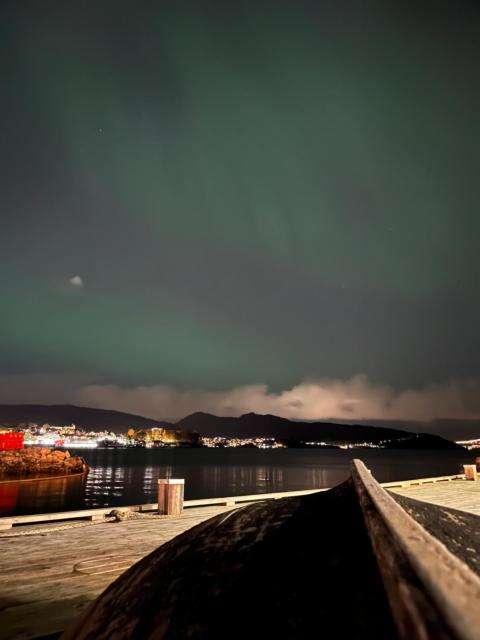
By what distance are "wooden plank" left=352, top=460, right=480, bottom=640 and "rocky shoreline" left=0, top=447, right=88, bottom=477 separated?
83083 mm

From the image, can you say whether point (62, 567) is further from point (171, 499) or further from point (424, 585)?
point (424, 585)

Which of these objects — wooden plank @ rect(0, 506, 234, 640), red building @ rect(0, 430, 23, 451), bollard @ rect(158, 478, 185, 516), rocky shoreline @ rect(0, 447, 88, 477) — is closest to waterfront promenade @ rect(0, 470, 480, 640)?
wooden plank @ rect(0, 506, 234, 640)

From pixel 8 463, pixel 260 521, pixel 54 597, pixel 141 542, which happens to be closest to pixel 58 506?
pixel 8 463

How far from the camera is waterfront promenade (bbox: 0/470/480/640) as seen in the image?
13.7ft

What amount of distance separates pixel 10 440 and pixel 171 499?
86853 mm

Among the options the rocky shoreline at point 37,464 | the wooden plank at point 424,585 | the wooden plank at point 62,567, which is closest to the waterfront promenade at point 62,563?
the wooden plank at point 62,567

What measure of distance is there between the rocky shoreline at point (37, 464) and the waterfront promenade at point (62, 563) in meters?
72.5

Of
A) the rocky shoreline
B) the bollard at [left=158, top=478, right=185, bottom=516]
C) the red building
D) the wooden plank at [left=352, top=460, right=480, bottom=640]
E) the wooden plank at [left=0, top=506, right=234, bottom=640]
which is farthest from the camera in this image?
the red building

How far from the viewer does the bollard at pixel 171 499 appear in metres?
11.6

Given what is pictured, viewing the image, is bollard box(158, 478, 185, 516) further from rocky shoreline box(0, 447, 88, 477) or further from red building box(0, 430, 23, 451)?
red building box(0, 430, 23, 451)

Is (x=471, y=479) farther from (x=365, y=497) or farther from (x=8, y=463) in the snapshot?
(x=8, y=463)

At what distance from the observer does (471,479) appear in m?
25.9

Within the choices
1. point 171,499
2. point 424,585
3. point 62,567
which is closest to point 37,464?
point 171,499

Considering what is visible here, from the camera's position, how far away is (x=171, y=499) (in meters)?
11.6
